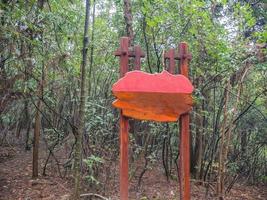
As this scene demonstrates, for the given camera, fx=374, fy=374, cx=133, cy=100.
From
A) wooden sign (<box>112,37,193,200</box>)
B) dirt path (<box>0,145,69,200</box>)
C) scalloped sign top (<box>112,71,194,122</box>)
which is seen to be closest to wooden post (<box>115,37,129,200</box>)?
wooden sign (<box>112,37,193,200</box>)

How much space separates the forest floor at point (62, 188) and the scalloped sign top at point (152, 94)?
2430 mm

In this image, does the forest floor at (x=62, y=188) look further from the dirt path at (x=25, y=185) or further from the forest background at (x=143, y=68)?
the forest background at (x=143, y=68)

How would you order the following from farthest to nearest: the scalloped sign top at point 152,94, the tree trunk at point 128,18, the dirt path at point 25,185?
the tree trunk at point 128,18
the dirt path at point 25,185
the scalloped sign top at point 152,94

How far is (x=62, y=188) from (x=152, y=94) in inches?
132

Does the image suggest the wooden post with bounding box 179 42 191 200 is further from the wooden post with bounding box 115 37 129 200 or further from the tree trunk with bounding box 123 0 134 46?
the tree trunk with bounding box 123 0 134 46

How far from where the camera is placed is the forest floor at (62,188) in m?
5.93

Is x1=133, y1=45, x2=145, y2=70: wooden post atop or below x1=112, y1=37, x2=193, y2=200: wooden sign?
atop

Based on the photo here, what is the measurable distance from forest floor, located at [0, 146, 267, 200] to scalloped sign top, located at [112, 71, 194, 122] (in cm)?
243

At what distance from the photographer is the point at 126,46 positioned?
145 inches

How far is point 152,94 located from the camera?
349 cm

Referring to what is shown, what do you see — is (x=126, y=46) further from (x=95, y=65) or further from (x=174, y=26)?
(x=95, y=65)

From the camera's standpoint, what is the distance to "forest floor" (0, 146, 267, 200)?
5.93m

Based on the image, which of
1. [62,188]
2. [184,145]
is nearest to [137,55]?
[184,145]

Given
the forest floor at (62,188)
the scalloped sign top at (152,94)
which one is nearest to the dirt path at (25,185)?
the forest floor at (62,188)
